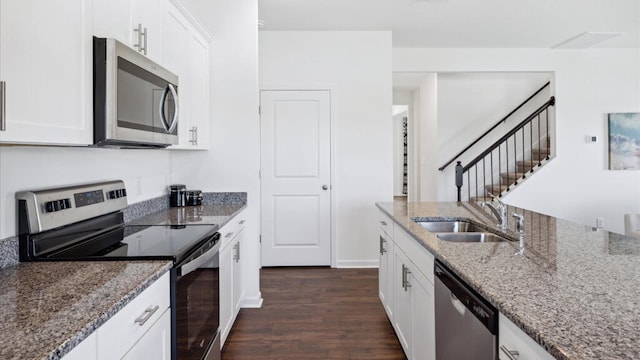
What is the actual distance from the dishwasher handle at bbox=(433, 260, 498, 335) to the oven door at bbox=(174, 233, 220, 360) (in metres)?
1.06

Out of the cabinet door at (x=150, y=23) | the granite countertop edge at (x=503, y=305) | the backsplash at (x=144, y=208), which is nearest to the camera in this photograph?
the granite countertop edge at (x=503, y=305)

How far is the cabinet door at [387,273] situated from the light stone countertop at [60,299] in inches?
64.6

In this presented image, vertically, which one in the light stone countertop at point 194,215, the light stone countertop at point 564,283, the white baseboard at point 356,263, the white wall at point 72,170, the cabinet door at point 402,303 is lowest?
the white baseboard at point 356,263

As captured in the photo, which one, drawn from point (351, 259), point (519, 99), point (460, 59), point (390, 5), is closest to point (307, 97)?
point (390, 5)

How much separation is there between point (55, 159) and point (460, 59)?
4928mm

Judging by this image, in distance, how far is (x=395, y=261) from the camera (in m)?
2.54

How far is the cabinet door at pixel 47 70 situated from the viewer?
109 cm

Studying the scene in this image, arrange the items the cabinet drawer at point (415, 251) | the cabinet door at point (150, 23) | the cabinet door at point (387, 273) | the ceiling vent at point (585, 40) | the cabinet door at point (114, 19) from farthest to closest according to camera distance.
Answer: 1. the ceiling vent at point (585, 40)
2. the cabinet door at point (387, 273)
3. the cabinet door at point (150, 23)
4. the cabinet drawer at point (415, 251)
5. the cabinet door at point (114, 19)

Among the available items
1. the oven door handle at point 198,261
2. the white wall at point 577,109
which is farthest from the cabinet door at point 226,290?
the white wall at point 577,109

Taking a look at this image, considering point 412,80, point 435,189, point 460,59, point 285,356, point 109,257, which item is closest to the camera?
point 109,257

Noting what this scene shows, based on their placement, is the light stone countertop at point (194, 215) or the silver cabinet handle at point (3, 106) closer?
the silver cabinet handle at point (3, 106)

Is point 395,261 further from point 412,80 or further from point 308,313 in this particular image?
Result: point 412,80

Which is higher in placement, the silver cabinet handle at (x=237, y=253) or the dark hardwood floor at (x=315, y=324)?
the silver cabinet handle at (x=237, y=253)

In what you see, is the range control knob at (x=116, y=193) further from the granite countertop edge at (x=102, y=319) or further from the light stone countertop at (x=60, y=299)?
the granite countertop edge at (x=102, y=319)
